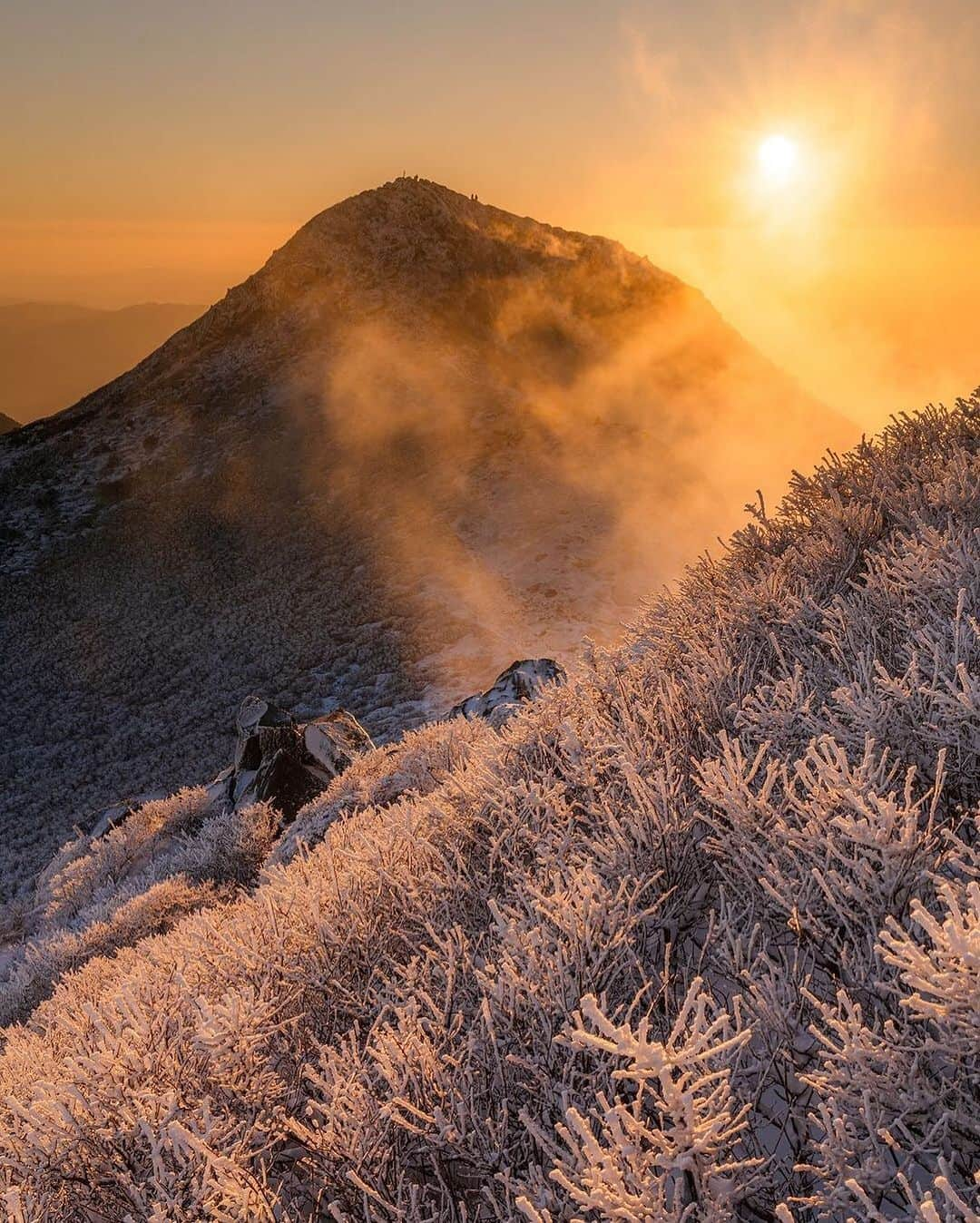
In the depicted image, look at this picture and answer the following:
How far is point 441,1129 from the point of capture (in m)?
2.08

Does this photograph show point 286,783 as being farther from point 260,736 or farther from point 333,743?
point 260,736

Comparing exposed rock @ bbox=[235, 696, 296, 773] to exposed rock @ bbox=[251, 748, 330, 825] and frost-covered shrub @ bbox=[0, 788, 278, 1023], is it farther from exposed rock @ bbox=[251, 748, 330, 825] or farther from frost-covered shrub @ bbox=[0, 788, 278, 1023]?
frost-covered shrub @ bbox=[0, 788, 278, 1023]

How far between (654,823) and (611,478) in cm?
2704

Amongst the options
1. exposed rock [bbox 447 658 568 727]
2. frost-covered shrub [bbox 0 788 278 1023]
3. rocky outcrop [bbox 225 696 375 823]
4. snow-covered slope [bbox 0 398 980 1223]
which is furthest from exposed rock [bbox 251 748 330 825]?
snow-covered slope [bbox 0 398 980 1223]

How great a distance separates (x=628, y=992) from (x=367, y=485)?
28499 millimetres

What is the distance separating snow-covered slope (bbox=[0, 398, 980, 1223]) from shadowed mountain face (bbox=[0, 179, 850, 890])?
1344 centimetres

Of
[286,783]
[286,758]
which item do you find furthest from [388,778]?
[286,758]

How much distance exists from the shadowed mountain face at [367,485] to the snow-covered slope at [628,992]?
44.1 feet

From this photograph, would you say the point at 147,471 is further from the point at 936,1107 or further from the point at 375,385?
the point at 936,1107

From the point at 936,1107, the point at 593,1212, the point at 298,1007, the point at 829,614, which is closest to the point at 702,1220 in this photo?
the point at 593,1212

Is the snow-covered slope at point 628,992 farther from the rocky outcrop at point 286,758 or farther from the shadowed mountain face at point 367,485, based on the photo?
the shadowed mountain face at point 367,485

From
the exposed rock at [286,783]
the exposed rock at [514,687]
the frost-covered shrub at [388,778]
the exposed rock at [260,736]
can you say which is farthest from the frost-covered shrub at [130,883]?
the exposed rock at [514,687]

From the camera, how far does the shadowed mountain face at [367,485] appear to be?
20.2 m

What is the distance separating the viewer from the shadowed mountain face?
66.2 ft
